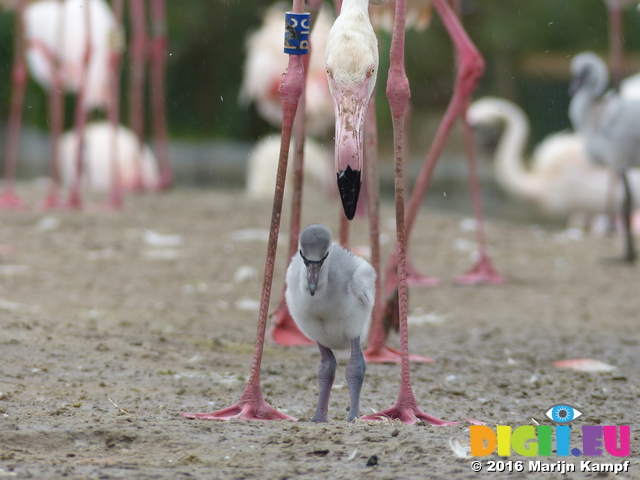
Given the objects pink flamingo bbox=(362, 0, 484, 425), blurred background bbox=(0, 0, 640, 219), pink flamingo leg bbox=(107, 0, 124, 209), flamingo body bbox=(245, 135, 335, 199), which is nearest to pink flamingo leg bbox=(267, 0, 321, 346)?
pink flamingo bbox=(362, 0, 484, 425)

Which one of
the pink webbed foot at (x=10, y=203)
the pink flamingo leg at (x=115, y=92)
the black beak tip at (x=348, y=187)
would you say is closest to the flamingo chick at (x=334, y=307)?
the black beak tip at (x=348, y=187)

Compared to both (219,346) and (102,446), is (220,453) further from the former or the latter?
(219,346)

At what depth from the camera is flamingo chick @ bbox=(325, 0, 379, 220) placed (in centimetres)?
221

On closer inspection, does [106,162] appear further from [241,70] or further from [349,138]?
[349,138]

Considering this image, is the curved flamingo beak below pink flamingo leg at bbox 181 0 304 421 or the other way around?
the other way around

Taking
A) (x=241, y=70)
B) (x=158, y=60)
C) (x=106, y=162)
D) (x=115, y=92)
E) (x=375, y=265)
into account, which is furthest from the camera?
(x=241, y=70)

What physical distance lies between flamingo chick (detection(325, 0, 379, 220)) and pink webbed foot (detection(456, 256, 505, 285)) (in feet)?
9.78

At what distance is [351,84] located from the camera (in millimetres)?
2387

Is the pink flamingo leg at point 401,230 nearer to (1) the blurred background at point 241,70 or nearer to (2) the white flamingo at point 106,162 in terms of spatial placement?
(2) the white flamingo at point 106,162

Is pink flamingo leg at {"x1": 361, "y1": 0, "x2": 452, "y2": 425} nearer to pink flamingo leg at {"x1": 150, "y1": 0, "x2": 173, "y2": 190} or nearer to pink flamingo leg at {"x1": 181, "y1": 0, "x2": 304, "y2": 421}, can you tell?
pink flamingo leg at {"x1": 181, "y1": 0, "x2": 304, "y2": 421}

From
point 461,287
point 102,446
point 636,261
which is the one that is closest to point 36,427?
point 102,446

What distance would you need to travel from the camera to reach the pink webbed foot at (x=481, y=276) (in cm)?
538

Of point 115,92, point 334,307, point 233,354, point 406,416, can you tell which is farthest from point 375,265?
point 115,92

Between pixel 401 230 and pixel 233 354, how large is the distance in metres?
1.16
